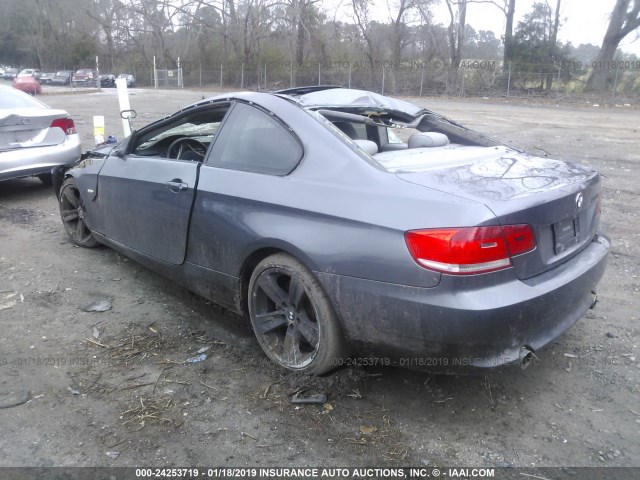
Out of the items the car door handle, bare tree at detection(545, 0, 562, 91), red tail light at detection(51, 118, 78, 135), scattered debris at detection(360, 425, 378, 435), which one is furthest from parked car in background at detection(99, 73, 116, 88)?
scattered debris at detection(360, 425, 378, 435)

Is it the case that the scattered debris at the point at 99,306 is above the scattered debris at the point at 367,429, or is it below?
above

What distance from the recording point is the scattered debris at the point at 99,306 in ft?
13.4

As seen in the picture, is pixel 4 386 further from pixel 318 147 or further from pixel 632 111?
pixel 632 111

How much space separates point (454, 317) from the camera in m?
2.42

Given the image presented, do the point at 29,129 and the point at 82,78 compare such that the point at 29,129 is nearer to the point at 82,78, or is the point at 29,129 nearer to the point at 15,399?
the point at 15,399

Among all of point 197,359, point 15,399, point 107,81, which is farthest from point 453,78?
point 15,399

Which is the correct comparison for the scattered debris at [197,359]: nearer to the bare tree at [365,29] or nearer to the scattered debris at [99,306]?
the scattered debris at [99,306]

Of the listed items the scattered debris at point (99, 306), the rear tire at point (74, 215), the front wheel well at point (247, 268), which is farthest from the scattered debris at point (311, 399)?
the rear tire at point (74, 215)

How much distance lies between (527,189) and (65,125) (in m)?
6.53

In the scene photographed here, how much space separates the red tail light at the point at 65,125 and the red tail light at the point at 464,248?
247 inches

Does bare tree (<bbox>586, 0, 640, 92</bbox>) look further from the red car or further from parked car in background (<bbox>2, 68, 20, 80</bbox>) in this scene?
parked car in background (<bbox>2, 68, 20, 80</bbox>)

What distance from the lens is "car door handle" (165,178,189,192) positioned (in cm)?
357

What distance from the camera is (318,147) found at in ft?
9.78

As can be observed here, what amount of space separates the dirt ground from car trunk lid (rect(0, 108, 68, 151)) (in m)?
3.14
